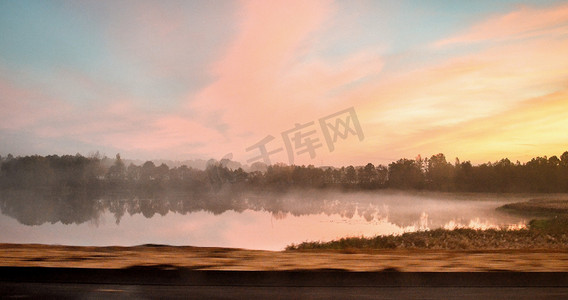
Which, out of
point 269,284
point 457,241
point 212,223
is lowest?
point 457,241

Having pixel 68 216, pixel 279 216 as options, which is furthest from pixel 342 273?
pixel 68 216

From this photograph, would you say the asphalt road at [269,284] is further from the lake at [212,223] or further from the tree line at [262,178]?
the tree line at [262,178]

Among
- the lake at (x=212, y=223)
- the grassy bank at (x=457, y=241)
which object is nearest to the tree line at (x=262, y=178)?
the lake at (x=212, y=223)

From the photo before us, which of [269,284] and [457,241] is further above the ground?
[269,284]

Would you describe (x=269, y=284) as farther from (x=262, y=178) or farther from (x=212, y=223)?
(x=262, y=178)

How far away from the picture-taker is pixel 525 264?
591cm

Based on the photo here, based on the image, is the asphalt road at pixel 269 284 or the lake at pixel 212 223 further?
the lake at pixel 212 223

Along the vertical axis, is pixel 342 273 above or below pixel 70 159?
below

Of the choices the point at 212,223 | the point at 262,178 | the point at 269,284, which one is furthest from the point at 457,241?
the point at 262,178

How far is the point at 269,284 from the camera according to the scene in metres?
4.77

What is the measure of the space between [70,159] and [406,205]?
92.5 meters

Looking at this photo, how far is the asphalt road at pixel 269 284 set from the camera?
4.32m

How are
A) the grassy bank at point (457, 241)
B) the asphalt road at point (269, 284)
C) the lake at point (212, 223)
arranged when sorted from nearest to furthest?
the asphalt road at point (269, 284), the grassy bank at point (457, 241), the lake at point (212, 223)

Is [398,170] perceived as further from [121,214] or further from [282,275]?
[282,275]
